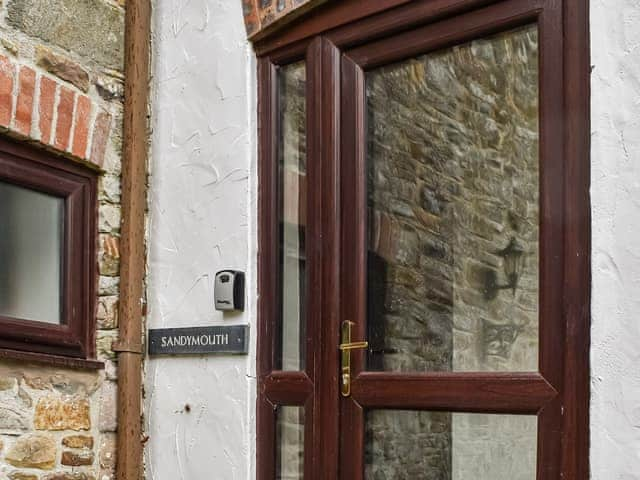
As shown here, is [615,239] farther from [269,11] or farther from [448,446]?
[269,11]

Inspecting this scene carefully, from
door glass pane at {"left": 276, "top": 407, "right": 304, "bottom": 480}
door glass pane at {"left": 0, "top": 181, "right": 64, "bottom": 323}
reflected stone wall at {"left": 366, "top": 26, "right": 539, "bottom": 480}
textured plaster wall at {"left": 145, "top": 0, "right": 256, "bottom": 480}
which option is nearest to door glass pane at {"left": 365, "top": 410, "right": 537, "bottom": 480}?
reflected stone wall at {"left": 366, "top": 26, "right": 539, "bottom": 480}

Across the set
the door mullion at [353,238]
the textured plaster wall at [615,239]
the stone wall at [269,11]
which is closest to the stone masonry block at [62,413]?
the door mullion at [353,238]

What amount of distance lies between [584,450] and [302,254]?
105 cm

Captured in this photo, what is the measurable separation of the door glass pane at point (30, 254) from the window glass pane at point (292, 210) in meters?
0.73

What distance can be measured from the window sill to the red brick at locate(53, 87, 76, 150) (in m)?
0.64

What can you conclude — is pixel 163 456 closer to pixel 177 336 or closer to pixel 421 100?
pixel 177 336

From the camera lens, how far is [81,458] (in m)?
2.77

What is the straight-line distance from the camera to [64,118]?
2.74m

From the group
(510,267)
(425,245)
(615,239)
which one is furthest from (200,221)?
(615,239)

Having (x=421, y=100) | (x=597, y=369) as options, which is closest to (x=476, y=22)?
(x=421, y=100)

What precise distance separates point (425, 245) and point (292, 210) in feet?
1.61

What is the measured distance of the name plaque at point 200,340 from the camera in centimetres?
273

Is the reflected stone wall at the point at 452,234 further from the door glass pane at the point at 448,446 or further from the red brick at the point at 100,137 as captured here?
the red brick at the point at 100,137

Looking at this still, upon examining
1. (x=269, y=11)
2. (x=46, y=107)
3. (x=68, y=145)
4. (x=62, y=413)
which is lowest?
(x=62, y=413)
